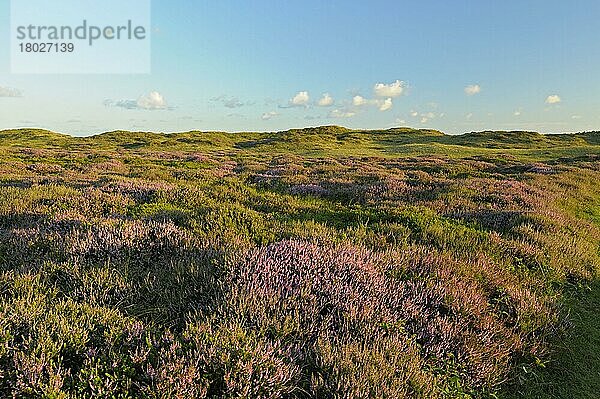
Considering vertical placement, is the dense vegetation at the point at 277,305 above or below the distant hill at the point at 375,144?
below

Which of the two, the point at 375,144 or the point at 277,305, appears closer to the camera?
the point at 277,305

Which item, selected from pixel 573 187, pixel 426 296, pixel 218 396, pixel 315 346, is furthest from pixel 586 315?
pixel 573 187

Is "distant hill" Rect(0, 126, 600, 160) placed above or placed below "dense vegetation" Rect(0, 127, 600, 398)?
above

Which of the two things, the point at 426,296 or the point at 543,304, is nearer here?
the point at 426,296

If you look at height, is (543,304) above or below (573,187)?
below

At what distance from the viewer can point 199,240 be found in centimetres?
577

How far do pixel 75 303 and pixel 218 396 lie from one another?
1.89 metres

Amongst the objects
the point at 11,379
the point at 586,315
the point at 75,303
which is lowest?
the point at 586,315

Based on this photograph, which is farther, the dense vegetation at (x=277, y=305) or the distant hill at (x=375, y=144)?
the distant hill at (x=375, y=144)

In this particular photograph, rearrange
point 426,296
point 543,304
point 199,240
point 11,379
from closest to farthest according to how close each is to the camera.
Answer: point 11,379 → point 426,296 → point 543,304 → point 199,240

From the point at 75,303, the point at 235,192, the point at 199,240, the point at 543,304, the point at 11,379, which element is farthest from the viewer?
the point at 235,192

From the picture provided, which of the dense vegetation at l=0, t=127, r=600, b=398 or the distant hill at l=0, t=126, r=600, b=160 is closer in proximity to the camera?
the dense vegetation at l=0, t=127, r=600, b=398

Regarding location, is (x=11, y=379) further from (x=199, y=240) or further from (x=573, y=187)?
(x=573, y=187)

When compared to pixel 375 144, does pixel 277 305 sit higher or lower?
lower
